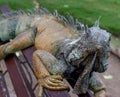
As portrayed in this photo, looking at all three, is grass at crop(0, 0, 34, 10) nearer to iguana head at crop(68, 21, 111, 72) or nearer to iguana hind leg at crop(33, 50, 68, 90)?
iguana hind leg at crop(33, 50, 68, 90)

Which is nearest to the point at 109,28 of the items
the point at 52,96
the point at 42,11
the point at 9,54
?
the point at 42,11

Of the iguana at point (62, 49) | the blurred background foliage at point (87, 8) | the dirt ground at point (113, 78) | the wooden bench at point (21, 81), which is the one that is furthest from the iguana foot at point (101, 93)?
the blurred background foliage at point (87, 8)

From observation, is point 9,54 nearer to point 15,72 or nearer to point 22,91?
point 15,72

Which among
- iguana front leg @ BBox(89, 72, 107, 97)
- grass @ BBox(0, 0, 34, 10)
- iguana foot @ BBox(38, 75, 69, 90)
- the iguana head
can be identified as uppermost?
the iguana head

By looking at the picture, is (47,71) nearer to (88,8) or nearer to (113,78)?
(113,78)

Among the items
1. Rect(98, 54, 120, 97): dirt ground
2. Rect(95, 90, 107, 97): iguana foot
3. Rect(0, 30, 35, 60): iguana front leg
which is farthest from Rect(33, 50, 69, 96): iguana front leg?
Rect(98, 54, 120, 97): dirt ground

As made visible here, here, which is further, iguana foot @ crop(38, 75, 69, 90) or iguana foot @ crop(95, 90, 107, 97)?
iguana foot @ crop(95, 90, 107, 97)

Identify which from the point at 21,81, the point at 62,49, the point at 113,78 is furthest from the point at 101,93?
the point at 113,78

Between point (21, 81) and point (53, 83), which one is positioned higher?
point (53, 83)
